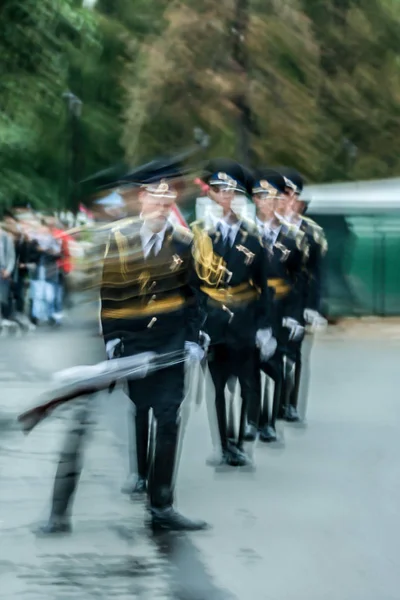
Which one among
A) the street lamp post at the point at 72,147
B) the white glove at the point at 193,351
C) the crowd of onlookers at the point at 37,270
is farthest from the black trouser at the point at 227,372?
the street lamp post at the point at 72,147

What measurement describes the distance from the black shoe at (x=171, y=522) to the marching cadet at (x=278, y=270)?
116 inches

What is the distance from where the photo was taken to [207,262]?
964 cm

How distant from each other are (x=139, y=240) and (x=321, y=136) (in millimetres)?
30732

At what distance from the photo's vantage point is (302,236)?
11.4 meters

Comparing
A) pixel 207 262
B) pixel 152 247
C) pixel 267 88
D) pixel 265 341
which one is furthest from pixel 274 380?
pixel 267 88

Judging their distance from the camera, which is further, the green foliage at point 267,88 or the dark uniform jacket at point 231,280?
the green foliage at point 267,88

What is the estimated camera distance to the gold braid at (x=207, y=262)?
962 cm

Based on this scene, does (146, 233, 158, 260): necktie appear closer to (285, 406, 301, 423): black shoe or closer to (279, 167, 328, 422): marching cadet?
(279, 167, 328, 422): marching cadet

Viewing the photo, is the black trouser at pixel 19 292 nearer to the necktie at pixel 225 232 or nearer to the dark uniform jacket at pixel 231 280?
the dark uniform jacket at pixel 231 280

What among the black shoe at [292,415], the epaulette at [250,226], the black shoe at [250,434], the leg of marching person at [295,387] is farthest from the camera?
the black shoe at [292,415]

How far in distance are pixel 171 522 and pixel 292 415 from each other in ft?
14.3

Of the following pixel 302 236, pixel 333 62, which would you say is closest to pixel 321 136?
pixel 333 62

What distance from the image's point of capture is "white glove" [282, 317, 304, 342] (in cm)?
1138

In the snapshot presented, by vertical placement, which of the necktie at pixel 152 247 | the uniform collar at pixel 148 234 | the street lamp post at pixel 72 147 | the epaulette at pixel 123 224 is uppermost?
the street lamp post at pixel 72 147
